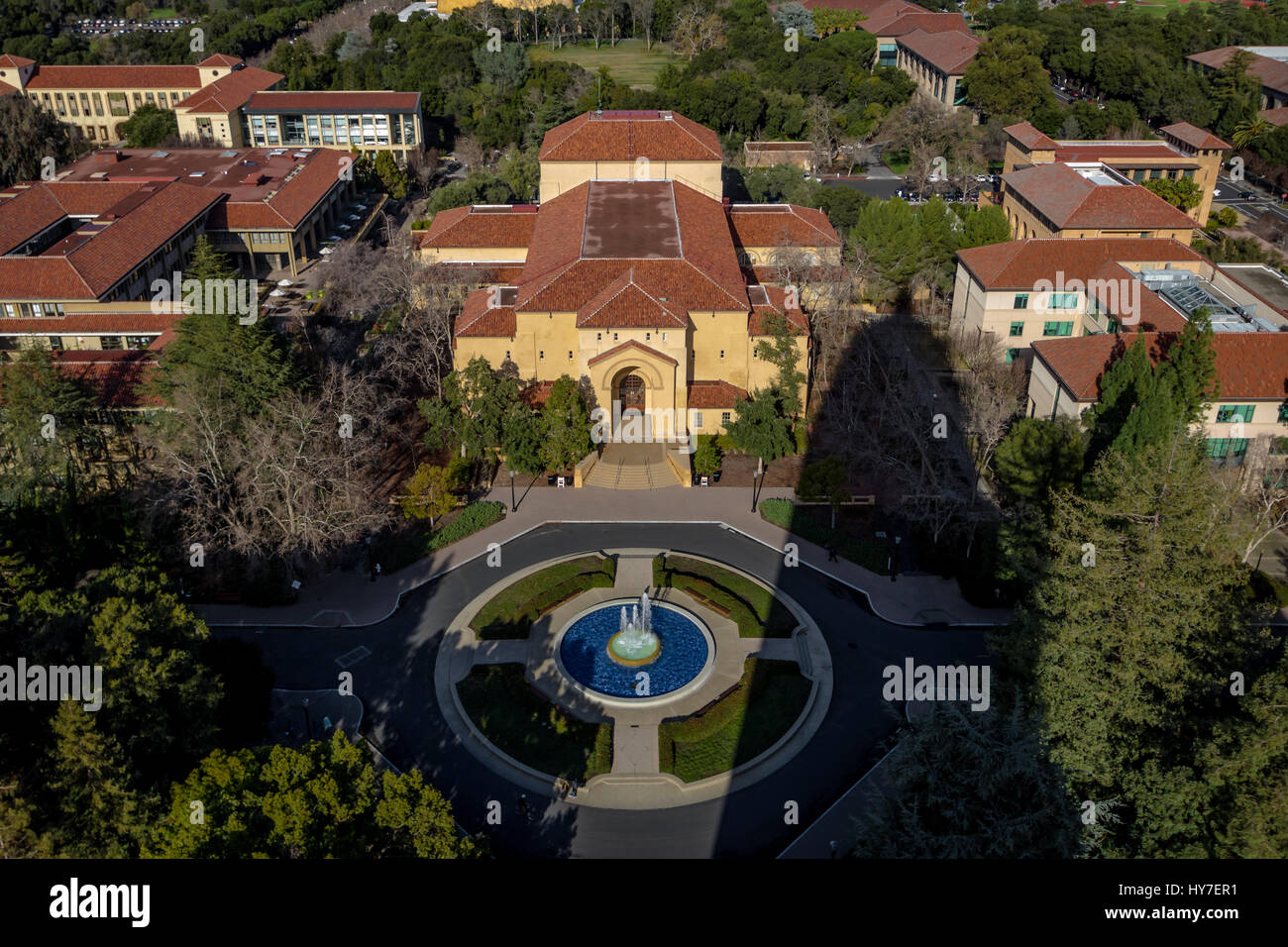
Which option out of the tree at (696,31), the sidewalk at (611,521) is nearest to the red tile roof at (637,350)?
the sidewalk at (611,521)

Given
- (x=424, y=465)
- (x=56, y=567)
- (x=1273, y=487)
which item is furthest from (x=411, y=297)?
(x=1273, y=487)

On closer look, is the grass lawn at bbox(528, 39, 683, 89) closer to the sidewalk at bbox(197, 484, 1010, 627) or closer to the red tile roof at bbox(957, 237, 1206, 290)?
the red tile roof at bbox(957, 237, 1206, 290)

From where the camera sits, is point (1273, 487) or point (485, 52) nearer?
point (1273, 487)

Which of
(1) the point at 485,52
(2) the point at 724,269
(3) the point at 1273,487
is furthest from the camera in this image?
(1) the point at 485,52

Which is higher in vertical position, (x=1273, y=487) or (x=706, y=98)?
(x=706, y=98)

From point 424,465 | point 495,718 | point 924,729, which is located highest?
point 924,729

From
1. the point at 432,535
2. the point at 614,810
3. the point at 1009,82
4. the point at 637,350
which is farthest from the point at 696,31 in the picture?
the point at 614,810
